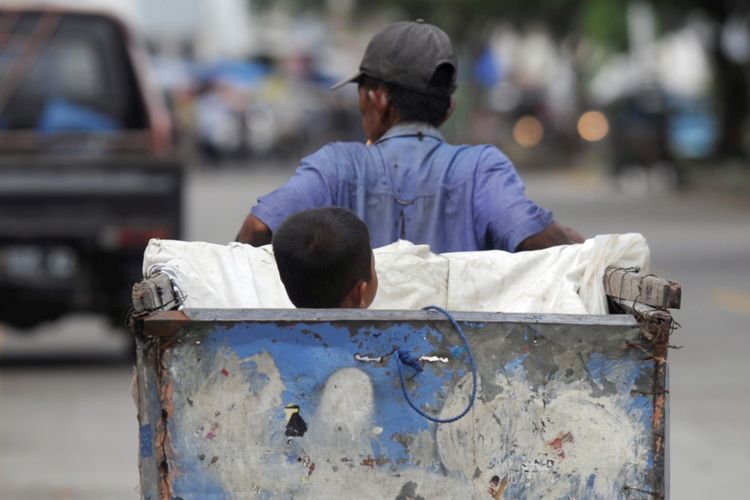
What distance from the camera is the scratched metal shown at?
11.1 ft

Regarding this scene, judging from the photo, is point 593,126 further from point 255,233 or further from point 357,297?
point 357,297

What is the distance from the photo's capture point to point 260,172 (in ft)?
146

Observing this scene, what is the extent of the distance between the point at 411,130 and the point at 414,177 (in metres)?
0.17

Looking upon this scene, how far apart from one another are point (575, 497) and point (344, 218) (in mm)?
765

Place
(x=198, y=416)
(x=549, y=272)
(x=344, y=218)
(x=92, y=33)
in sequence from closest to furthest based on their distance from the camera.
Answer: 1. (x=198, y=416)
2. (x=344, y=218)
3. (x=549, y=272)
4. (x=92, y=33)

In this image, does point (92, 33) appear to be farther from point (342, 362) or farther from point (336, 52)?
point (336, 52)

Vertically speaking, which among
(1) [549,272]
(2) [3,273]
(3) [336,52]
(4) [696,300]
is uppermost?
(3) [336,52]

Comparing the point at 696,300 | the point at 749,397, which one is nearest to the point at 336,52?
the point at 696,300

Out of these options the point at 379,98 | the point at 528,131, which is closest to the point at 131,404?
the point at 379,98

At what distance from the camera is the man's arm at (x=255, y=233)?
14.4 ft

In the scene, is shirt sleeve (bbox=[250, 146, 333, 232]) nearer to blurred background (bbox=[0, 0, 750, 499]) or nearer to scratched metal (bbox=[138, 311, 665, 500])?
blurred background (bbox=[0, 0, 750, 499])

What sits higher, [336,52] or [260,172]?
[336,52]

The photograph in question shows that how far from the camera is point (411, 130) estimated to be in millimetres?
4672

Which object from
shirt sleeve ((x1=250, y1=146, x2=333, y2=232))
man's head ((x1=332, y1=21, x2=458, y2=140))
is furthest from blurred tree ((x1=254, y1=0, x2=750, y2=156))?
shirt sleeve ((x1=250, y1=146, x2=333, y2=232))
